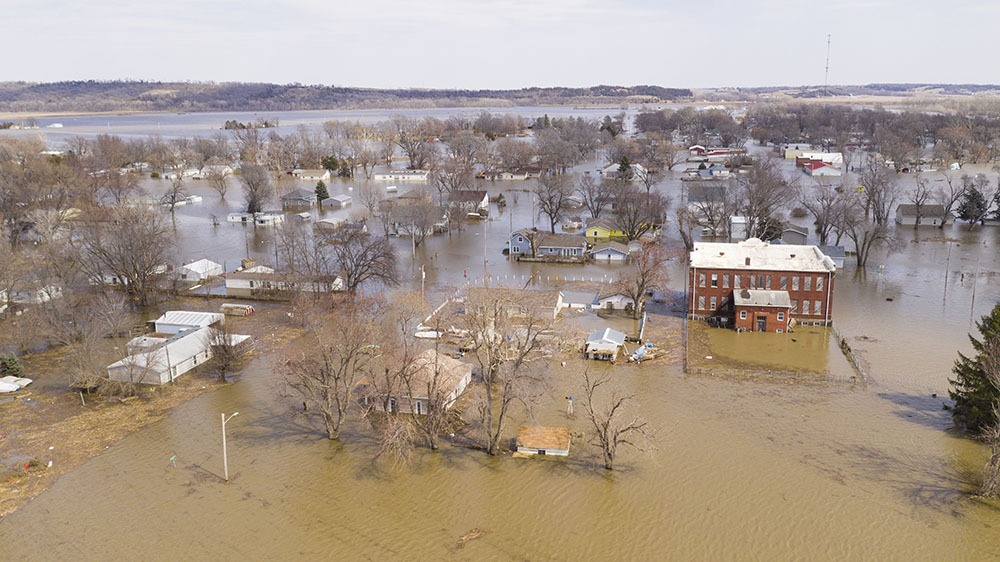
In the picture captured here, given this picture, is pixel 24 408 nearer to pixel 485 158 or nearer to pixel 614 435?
pixel 614 435

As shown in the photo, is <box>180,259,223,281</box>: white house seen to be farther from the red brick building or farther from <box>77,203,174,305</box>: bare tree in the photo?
the red brick building

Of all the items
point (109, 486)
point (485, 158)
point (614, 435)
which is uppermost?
point (485, 158)

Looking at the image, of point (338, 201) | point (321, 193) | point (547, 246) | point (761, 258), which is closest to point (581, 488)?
point (761, 258)

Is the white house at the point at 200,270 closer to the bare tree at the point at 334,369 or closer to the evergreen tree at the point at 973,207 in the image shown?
the bare tree at the point at 334,369

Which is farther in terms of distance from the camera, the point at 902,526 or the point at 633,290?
the point at 633,290

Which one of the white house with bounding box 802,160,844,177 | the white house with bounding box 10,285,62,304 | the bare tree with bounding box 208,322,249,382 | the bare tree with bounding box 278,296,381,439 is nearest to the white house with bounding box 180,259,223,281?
the white house with bounding box 10,285,62,304

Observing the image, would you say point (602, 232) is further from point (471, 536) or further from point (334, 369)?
point (471, 536)

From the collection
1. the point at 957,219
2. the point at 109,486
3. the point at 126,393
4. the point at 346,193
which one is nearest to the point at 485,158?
the point at 346,193
